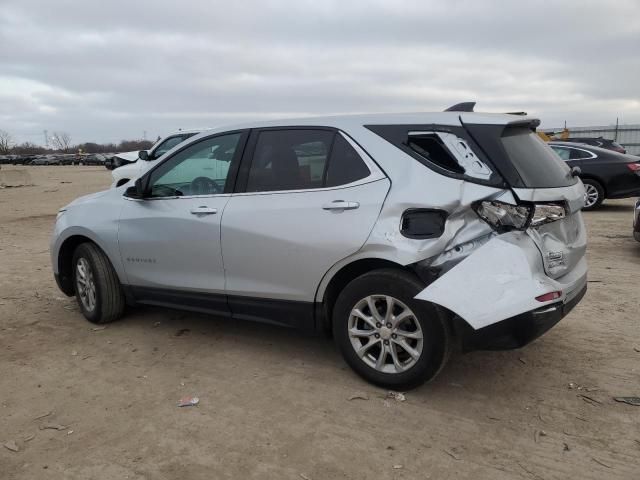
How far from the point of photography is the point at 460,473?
9.07 feet

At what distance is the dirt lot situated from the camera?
2.88m

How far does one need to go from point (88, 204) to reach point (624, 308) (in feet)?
16.7

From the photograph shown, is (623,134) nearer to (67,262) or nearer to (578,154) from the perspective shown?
(578,154)

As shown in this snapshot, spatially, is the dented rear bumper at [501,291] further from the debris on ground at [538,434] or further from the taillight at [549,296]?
the debris on ground at [538,434]

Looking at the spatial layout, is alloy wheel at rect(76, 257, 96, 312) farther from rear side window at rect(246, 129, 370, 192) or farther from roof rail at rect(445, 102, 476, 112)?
roof rail at rect(445, 102, 476, 112)

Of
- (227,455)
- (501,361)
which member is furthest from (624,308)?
(227,455)

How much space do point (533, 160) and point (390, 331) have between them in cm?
142

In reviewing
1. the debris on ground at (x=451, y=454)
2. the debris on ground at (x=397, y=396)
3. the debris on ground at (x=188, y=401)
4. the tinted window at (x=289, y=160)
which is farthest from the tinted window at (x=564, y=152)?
the debris on ground at (x=188, y=401)

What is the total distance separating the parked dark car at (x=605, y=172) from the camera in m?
11.3

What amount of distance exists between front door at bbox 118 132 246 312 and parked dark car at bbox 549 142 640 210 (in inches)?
360

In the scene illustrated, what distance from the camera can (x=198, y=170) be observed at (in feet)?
14.8

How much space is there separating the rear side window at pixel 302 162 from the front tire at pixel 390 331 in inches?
28.7

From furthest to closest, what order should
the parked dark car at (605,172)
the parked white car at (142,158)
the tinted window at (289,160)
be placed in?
the parked dark car at (605,172)
the parked white car at (142,158)
the tinted window at (289,160)

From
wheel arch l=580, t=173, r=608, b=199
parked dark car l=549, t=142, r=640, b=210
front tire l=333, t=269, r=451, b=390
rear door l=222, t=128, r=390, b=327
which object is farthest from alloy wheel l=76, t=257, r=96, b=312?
wheel arch l=580, t=173, r=608, b=199
